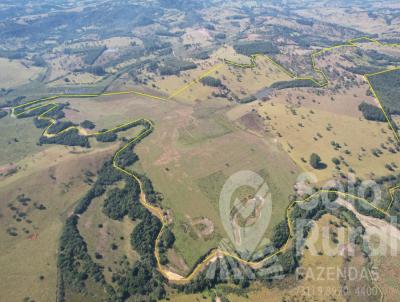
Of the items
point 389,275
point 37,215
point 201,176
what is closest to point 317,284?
point 389,275

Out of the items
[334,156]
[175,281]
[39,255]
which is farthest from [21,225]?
[334,156]

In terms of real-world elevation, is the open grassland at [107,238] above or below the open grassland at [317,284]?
below

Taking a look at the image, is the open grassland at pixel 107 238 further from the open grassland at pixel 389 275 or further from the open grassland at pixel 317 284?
the open grassland at pixel 389 275

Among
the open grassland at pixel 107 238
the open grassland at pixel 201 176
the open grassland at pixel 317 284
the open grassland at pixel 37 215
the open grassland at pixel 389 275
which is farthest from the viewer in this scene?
the open grassland at pixel 201 176

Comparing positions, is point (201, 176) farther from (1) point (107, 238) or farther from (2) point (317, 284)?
(2) point (317, 284)

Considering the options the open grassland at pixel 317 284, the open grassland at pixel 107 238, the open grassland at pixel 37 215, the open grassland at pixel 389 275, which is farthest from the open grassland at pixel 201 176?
the open grassland at pixel 389 275

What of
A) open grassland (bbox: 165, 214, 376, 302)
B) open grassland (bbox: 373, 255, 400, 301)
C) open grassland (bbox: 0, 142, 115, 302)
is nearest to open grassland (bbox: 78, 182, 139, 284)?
open grassland (bbox: 0, 142, 115, 302)

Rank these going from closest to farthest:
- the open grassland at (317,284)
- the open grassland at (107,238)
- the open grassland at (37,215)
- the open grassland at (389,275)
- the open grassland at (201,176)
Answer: the open grassland at (317,284), the open grassland at (389,275), the open grassland at (37,215), the open grassland at (107,238), the open grassland at (201,176)

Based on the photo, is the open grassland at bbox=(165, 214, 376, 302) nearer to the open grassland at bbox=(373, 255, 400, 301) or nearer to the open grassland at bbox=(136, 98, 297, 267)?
the open grassland at bbox=(373, 255, 400, 301)

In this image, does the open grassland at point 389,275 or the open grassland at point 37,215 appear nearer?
the open grassland at point 389,275
